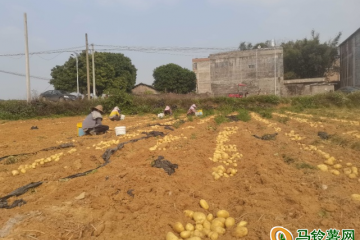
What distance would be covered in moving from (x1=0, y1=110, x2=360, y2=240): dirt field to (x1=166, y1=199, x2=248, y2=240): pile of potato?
9 centimetres

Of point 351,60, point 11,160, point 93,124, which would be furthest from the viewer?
point 351,60

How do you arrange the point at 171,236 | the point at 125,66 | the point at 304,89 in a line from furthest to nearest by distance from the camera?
the point at 125,66 < the point at 304,89 < the point at 171,236

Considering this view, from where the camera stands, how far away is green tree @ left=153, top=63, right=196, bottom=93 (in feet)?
147

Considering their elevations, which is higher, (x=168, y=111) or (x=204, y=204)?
(x=168, y=111)

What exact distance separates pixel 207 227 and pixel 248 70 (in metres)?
36.3

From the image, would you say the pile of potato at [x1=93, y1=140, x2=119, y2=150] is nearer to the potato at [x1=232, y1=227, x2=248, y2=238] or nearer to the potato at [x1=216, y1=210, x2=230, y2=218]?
the potato at [x1=216, y1=210, x2=230, y2=218]

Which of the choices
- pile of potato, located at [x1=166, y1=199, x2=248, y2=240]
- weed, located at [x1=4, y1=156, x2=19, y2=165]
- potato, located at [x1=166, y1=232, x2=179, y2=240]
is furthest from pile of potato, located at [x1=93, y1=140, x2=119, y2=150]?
potato, located at [x1=166, y1=232, x2=179, y2=240]

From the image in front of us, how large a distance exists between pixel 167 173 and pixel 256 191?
1772 millimetres

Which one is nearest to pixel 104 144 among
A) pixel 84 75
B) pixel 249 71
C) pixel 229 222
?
pixel 229 222

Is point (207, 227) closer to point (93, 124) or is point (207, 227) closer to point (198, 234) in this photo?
point (198, 234)

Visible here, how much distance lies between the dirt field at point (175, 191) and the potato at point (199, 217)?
102 millimetres

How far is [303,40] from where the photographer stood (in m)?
40.2

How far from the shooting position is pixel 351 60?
32.6 metres

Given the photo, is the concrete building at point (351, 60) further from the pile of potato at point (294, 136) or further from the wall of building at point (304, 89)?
the pile of potato at point (294, 136)
